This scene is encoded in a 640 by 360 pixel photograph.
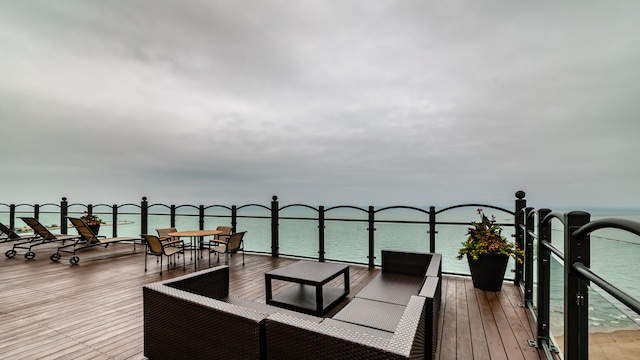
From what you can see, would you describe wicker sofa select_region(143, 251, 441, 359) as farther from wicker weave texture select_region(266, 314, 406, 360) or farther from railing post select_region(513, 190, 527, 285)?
railing post select_region(513, 190, 527, 285)

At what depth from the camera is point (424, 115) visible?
7734mm

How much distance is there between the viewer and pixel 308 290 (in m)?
3.93

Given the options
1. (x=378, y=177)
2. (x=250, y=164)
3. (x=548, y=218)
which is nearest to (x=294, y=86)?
(x=548, y=218)

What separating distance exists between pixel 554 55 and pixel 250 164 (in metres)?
11.7

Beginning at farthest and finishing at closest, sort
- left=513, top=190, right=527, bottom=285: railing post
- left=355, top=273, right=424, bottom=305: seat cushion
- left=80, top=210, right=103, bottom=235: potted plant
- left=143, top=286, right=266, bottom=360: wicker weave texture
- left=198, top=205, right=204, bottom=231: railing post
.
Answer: left=80, top=210, right=103, bottom=235: potted plant, left=198, top=205, right=204, bottom=231: railing post, left=513, top=190, right=527, bottom=285: railing post, left=355, top=273, right=424, bottom=305: seat cushion, left=143, top=286, right=266, bottom=360: wicker weave texture

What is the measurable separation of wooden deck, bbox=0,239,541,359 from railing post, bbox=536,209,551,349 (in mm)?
209

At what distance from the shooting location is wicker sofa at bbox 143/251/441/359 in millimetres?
1281

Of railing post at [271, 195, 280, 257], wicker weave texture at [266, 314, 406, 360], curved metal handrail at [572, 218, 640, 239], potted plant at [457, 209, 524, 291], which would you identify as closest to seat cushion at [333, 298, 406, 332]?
wicker weave texture at [266, 314, 406, 360]

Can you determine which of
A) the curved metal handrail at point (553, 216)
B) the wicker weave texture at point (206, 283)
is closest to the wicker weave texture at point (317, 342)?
the wicker weave texture at point (206, 283)

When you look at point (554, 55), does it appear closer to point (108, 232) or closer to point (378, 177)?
point (378, 177)

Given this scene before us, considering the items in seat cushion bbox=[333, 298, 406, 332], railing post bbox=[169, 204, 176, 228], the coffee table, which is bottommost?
the coffee table

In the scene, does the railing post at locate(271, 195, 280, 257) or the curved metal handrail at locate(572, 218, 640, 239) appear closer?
the curved metal handrail at locate(572, 218, 640, 239)

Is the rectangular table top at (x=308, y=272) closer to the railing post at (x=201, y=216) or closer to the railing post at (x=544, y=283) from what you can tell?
the railing post at (x=544, y=283)

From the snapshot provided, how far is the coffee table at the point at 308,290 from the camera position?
10.8ft
